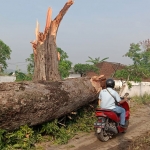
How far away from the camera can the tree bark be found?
912 cm

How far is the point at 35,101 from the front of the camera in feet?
17.7

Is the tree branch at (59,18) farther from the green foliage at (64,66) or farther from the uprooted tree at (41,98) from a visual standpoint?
the green foliage at (64,66)

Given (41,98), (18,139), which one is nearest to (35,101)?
(41,98)

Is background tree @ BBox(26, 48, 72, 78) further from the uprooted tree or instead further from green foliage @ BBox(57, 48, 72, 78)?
the uprooted tree

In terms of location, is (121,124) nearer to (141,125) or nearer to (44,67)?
(141,125)

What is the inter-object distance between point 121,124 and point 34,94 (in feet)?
8.24

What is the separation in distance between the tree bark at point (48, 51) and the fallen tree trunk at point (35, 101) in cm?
223

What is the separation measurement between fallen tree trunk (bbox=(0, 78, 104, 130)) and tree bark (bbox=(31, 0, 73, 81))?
2234mm

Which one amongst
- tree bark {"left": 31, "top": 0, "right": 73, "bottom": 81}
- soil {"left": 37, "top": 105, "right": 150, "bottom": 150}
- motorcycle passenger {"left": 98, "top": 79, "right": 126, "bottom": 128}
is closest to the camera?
soil {"left": 37, "top": 105, "right": 150, "bottom": 150}

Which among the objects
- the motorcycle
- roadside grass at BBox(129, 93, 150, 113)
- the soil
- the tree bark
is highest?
the tree bark

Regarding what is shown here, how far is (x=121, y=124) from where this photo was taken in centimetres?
641

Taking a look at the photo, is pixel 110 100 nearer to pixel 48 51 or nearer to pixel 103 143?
pixel 103 143

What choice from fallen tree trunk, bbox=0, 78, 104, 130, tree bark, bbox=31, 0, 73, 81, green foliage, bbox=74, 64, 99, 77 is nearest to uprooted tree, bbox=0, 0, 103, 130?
fallen tree trunk, bbox=0, 78, 104, 130

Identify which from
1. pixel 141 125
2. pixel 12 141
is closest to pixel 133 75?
pixel 141 125
